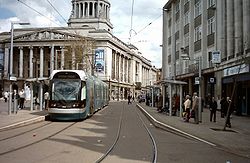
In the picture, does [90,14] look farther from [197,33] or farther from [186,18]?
[197,33]

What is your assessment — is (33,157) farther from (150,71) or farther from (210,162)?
(150,71)

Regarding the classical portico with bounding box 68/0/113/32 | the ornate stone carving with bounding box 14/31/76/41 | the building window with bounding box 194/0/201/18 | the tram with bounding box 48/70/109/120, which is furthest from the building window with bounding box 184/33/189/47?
the classical portico with bounding box 68/0/113/32

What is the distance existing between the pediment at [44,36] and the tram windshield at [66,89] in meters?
81.0

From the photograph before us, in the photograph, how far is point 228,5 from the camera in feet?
124

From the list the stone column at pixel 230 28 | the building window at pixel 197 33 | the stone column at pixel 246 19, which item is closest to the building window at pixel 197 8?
the building window at pixel 197 33

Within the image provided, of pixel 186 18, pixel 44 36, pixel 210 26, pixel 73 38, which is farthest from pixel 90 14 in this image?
pixel 210 26

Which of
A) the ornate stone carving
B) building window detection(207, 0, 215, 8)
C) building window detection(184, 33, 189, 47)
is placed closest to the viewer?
building window detection(207, 0, 215, 8)

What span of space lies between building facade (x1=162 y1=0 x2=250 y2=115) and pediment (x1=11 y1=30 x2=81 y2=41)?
48.3 meters

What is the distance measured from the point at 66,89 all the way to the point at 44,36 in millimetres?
90661

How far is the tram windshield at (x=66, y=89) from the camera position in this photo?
85.1 ft

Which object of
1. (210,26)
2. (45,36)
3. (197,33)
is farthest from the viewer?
(45,36)

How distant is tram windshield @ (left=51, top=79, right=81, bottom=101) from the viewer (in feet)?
85.1

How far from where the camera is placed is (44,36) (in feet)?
373

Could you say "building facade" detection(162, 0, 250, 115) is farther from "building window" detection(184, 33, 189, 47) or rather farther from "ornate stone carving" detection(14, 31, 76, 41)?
"ornate stone carving" detection(14, 31, 76, 41)
